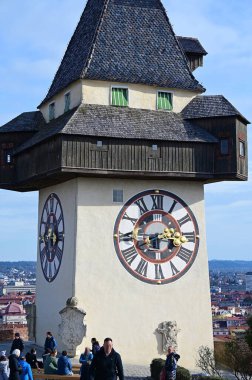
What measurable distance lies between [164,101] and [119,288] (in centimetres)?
576

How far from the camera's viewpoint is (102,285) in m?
22.7

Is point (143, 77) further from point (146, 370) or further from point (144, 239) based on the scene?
point (146, 370)

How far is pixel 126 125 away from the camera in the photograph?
919 inches

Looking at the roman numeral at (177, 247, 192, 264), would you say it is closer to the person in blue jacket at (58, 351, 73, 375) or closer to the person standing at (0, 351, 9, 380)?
the person in blue jacket at (58, 351, 73, 375)

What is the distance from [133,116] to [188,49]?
4.44m

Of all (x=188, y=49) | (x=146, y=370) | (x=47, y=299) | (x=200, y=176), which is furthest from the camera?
(x=188, y=49)

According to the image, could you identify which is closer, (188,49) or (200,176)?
(200,176)

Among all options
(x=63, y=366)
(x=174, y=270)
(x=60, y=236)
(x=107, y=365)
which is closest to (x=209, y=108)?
(x=174, y=270)

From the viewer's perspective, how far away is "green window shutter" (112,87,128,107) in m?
24.0

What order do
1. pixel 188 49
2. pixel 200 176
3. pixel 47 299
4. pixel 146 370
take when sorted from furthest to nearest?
1. pixel 188 49
2. pixel 47 299
3. pixel 200 176
4. pixel 146 370

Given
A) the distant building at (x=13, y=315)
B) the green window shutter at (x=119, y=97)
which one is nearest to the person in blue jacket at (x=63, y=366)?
the green window shutter at (x=119, y=97)

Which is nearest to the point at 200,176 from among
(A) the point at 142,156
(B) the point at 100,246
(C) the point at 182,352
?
(A) the point at 142,156

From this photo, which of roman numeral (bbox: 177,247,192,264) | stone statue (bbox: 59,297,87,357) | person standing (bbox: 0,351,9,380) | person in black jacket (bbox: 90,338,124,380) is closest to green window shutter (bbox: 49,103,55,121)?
roman numeral (bbox: 177,247,192,264)

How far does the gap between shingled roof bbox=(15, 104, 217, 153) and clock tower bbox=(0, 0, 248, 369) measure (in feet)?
0.14
